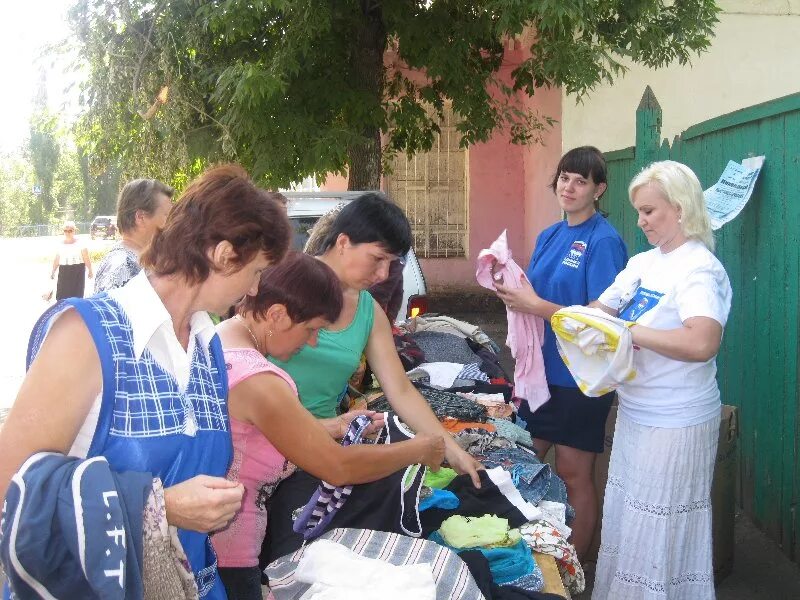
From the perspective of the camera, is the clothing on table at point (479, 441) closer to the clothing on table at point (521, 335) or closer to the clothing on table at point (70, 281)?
the clothing on table at point (521, 335)

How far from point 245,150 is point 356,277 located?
545 cm

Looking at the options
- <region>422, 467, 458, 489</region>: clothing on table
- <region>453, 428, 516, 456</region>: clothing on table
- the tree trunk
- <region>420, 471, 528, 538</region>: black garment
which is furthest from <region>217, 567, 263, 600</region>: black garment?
the tree trunk

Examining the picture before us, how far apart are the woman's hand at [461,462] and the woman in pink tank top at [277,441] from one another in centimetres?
25

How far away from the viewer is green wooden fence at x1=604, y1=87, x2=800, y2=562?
428 centimetres

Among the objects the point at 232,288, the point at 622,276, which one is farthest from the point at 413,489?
the point at 622,276

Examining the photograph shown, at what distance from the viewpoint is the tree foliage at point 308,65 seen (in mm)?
7375

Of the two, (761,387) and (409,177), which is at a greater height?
(409,177)

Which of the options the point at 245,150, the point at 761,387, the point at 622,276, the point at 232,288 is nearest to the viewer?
the point at 232,288

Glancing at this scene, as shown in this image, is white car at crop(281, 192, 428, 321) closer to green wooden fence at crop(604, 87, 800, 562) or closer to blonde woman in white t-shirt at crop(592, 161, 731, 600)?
green wooden fence at crop(604, 87, 800, 562)

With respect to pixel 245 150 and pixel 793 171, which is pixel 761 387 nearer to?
pixel 793 171

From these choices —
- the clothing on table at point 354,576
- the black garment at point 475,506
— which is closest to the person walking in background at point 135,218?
the black garment at point 475,506

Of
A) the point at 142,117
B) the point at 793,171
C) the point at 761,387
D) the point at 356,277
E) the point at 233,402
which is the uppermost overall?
the point at 142,117

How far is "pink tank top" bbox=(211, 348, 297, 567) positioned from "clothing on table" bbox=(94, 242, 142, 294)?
8.18 feet

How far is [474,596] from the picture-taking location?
2.03 meters
